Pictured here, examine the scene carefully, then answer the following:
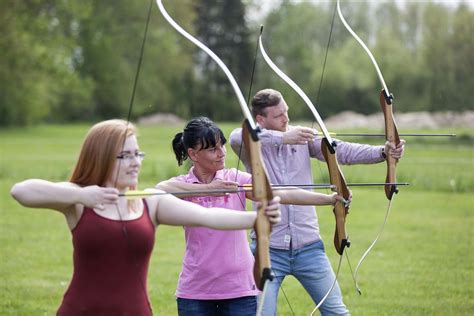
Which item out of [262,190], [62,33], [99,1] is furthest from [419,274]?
[99,1]

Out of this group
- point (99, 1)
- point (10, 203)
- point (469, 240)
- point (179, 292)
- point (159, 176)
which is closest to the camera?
point (179, 292)

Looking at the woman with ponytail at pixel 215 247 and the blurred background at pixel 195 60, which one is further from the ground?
the blurred background at pixel 195 60

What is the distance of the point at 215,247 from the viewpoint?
438cm

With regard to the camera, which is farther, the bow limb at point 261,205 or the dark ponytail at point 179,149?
the dark ponytail at point 179,149

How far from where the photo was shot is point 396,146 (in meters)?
5.12

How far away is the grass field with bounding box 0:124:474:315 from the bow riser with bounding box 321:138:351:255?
2526 mm

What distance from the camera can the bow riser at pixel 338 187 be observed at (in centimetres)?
463

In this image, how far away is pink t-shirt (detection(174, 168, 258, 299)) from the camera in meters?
4.34

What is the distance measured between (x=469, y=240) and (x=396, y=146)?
21.0ft

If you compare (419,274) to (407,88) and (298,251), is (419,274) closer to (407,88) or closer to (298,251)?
(298,251)

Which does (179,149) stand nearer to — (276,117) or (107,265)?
(276,117)

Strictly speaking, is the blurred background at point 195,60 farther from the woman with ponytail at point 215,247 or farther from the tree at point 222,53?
the woman with ponytail at point 215,247

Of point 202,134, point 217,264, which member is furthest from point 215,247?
point 202,134

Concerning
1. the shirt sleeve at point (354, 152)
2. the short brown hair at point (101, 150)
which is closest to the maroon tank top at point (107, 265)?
the short brown hair at point (101, 150)
